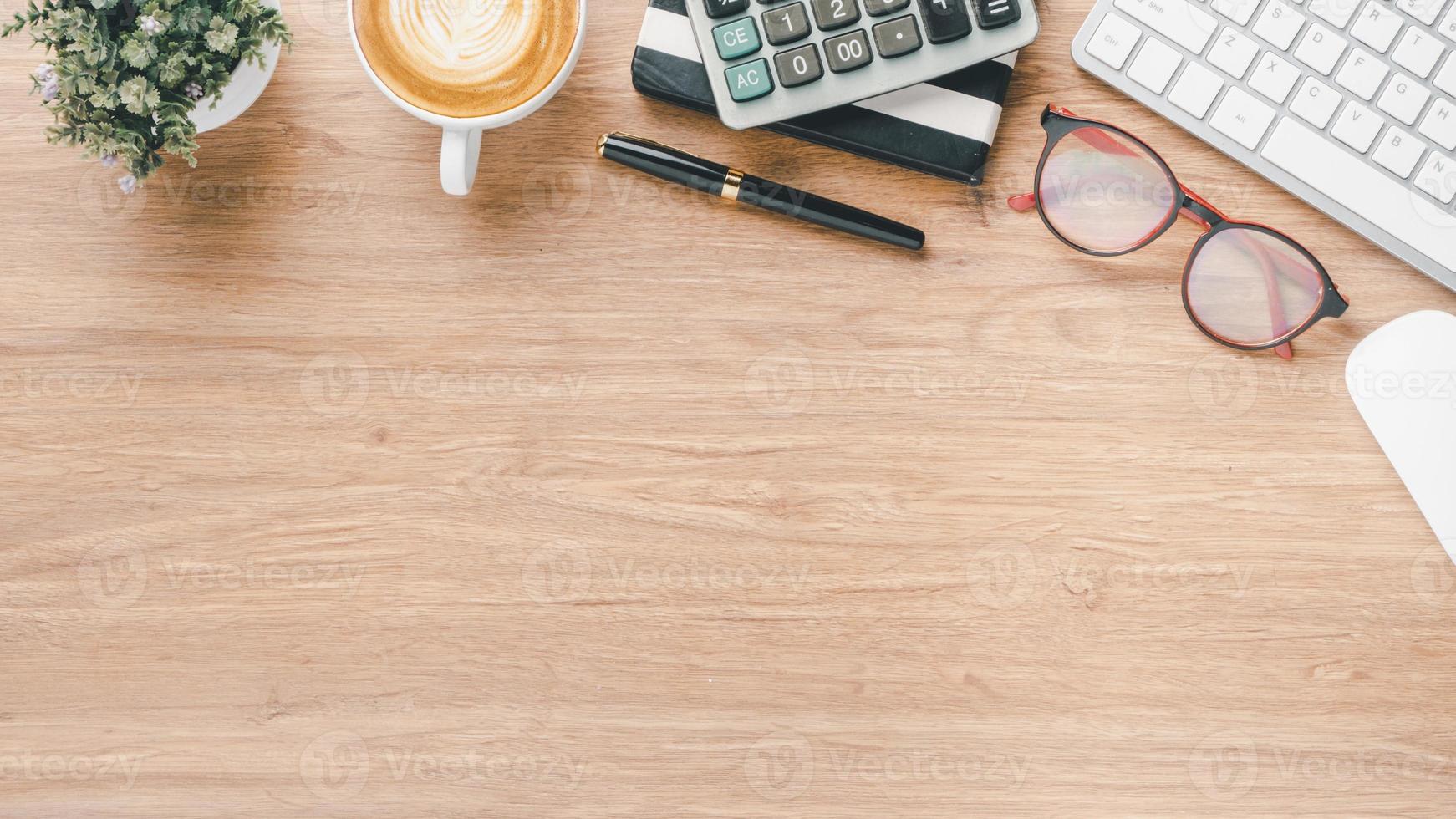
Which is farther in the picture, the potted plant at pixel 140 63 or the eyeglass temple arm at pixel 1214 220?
the eyeglass temple arm at pixel 1214 220

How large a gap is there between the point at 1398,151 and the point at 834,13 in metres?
0.41

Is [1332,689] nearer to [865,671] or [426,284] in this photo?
[865,671]

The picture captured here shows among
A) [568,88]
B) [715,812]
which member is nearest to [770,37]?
[568,88]

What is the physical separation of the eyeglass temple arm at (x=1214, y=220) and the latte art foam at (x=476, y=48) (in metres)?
0.34

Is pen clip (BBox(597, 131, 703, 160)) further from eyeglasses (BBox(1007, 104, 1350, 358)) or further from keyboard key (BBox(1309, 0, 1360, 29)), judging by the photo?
keyboard key (BBox(1309, 0, 1360, 29))

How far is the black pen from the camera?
2.15 ft

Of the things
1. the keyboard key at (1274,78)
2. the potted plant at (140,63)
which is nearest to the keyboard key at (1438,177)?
the keyboard key at (1274,78)

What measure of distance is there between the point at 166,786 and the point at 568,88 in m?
0.60

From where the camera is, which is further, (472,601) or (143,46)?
(472,601)

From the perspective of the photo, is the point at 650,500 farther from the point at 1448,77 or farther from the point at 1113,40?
the point at 1448,77

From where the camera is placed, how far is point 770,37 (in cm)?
63

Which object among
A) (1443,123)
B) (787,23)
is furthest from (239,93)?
(1443,123)

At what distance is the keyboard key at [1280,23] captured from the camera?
634 millimetres

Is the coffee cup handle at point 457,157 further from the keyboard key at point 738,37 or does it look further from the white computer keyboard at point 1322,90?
the white computer keyboard at point 1322,90
